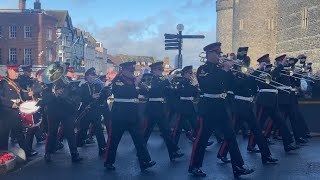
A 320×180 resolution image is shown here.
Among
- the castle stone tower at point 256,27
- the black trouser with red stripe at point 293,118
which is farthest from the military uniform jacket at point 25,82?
the castle stone tower at point 256,27

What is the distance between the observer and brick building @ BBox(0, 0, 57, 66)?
59.5m

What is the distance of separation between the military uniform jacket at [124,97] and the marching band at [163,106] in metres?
0.02

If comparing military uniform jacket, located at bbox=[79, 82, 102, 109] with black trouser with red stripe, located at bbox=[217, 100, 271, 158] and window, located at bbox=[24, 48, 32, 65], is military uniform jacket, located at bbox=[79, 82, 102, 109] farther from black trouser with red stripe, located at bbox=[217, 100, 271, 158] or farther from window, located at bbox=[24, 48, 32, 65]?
window, located at bbox=[24, 48, 32, 65]

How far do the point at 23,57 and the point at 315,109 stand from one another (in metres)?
48.9

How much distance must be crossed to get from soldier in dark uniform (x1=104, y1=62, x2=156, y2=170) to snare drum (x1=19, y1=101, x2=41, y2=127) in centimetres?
213

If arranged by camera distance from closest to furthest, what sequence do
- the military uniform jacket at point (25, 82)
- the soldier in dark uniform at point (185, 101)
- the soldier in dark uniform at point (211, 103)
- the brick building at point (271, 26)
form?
1. the soldier in dark uniform at point (211, 103)
2. the soldier in dark uniform at point (185, 101)
3. the military uniform jacket at point (25, 82)
4. the brick building at point (271, 26)

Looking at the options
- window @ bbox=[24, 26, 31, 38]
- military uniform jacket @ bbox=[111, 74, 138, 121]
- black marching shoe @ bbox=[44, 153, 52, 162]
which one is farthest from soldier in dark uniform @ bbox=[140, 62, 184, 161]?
window @ bbox=[24, 26, 31, 38]

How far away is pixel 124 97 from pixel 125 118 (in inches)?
16.1

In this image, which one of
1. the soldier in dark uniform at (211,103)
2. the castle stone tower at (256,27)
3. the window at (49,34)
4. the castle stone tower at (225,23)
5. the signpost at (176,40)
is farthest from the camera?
the window at (49,34)

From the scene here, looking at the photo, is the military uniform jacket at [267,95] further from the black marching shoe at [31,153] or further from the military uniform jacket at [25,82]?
the military uniform jacket at [25,82]

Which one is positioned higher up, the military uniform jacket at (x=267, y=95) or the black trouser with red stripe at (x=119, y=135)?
the military uniform jacket at (x=267, y=95)

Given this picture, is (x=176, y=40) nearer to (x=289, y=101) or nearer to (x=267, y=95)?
(x=289, y=101)

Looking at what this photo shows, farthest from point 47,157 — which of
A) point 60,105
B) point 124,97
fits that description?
point 124,97

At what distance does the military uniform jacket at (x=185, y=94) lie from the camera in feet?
40.3
